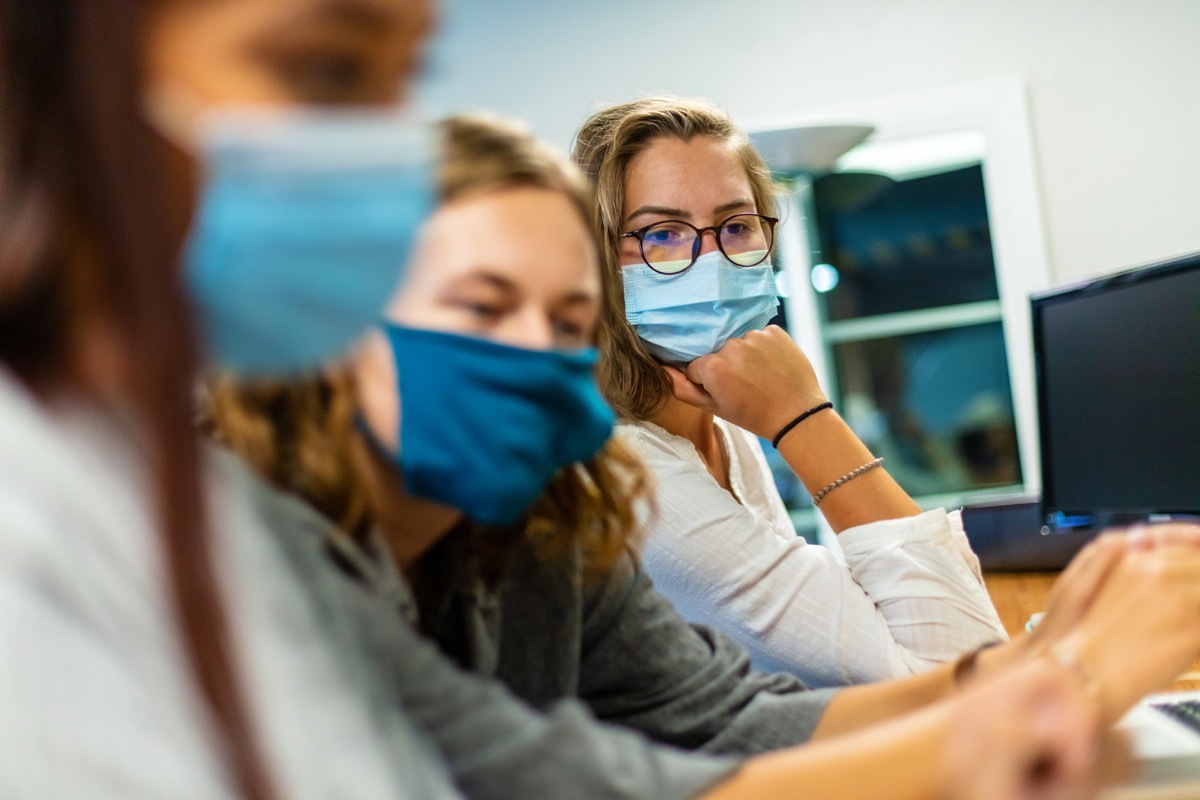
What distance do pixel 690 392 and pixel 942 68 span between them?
7.30ft

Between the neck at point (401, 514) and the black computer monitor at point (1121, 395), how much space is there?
0.88m

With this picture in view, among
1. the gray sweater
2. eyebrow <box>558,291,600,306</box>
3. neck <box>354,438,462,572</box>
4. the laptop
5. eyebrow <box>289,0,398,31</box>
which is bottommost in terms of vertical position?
the laptop

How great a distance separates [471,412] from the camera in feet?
1.81

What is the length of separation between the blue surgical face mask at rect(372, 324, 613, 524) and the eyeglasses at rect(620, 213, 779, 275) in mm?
611

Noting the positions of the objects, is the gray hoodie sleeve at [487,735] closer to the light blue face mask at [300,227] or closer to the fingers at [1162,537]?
the light blue face mask at [300,227]

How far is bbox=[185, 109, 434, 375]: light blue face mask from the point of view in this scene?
45cm

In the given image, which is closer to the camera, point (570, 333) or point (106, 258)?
point (106, 258)

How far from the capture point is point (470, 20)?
3182 millimetres

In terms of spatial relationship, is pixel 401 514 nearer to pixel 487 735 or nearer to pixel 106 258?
pixel 487 735

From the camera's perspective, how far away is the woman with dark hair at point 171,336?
1.34 feet

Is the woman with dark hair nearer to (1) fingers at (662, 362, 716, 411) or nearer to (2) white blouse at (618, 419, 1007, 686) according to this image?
(2) white blouse at (618, 419, 1007, 686)

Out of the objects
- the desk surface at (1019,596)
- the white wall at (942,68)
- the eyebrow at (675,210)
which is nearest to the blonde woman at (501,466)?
the eyebrow at (675,210)

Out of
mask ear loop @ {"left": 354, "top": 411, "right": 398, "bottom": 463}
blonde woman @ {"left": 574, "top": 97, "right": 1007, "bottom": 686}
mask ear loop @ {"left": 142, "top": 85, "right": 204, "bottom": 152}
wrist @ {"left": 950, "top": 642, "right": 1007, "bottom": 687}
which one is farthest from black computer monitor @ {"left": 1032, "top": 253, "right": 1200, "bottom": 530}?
mask ear loop @ {"left": 142, "top": 85, "right": 204, "bottom": 152}

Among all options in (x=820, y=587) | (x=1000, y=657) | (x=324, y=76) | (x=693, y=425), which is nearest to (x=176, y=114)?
(x=324, y=76)
